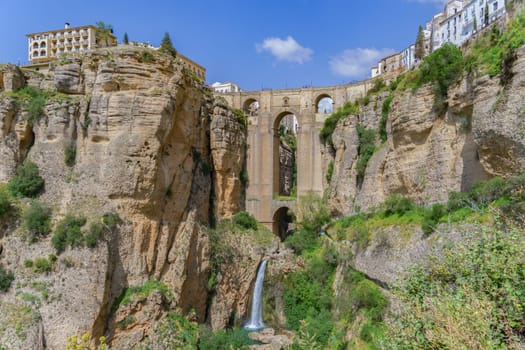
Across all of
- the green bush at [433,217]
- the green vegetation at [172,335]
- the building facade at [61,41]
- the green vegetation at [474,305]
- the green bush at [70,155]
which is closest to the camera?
the green vegetation at [474,305]

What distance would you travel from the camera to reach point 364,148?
970 inches

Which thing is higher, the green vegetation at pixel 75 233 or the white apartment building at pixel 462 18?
the white apartment building at pixel 462 18

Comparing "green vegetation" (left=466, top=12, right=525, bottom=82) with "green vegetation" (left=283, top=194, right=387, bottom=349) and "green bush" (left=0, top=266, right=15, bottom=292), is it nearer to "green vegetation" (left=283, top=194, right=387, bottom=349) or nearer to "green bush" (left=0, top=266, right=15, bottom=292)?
"green vegetation" (left=283, top=194, right=387, bottom=349)

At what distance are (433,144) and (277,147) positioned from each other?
14.1m

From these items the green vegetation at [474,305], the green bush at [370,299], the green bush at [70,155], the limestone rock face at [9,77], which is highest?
the limestone rock face at [9,77]

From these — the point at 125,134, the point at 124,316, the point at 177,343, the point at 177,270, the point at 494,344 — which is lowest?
the point at 177,343

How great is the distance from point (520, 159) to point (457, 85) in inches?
217

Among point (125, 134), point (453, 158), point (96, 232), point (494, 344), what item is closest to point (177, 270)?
point (96, 232)

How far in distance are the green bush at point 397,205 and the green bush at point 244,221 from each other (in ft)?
30.4

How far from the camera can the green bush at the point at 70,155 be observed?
18.6m

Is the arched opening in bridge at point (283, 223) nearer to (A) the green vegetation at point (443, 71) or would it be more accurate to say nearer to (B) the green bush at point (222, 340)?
(B) the green bush at point (222, 340)

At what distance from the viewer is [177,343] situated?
706 inches

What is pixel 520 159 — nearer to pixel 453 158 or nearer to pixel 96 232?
pixel 453 158

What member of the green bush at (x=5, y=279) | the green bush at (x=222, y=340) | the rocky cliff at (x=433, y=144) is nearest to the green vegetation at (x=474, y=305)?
the rocky cliff at (x=433, y=144)
